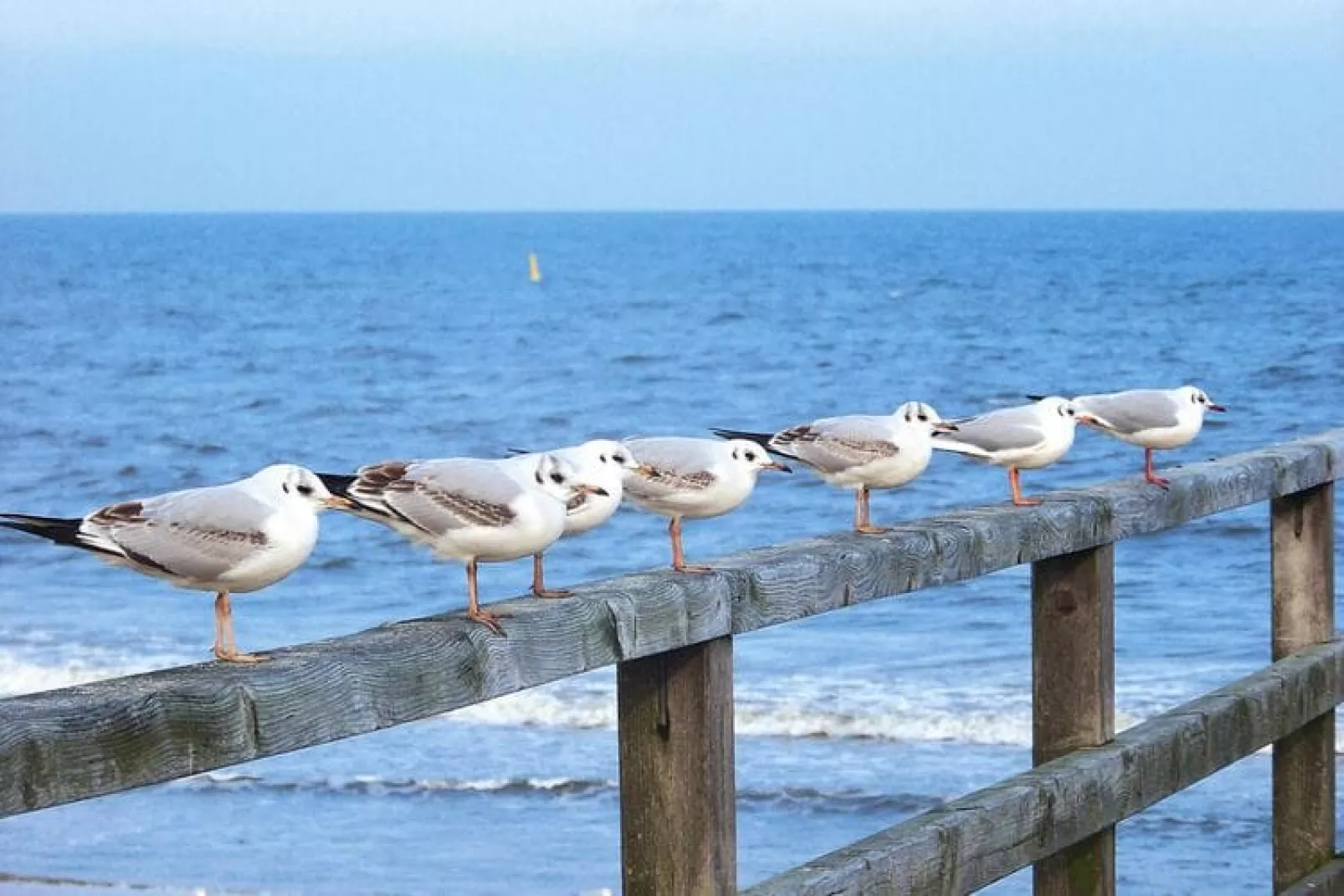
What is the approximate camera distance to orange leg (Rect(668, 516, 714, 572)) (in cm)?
334

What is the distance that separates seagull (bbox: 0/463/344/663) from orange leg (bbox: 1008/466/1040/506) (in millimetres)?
1695

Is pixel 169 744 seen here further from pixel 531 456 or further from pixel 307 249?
pixel 307 249

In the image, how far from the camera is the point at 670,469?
3.77m

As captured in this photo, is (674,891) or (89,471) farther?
(89,471)

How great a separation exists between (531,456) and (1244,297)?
51.0 m

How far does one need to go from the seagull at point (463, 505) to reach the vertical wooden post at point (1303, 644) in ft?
A: 8.06

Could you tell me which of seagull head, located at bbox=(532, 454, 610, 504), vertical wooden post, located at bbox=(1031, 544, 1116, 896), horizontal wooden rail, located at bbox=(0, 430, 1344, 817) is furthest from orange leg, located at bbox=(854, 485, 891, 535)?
seagull head, located at bbox=(532, 454, 610, 504)

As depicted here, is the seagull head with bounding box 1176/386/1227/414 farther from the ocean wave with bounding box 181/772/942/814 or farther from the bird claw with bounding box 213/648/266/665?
the ocean wave with bounding box 181/772/942/814

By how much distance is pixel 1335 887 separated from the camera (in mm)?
4973

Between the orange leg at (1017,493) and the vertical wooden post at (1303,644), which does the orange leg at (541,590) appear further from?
the vertical wooden post at (1303,644)

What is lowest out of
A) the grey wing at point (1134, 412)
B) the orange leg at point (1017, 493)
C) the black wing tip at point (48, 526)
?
the orange leg at point (1017, 493)

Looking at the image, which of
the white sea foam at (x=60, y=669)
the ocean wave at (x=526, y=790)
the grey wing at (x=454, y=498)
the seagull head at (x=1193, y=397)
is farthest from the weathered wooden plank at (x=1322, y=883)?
the white sea foam at (x=60, y=669)

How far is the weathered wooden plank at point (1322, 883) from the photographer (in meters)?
4.86

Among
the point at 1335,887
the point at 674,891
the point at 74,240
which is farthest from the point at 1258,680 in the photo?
the point at 74,240
